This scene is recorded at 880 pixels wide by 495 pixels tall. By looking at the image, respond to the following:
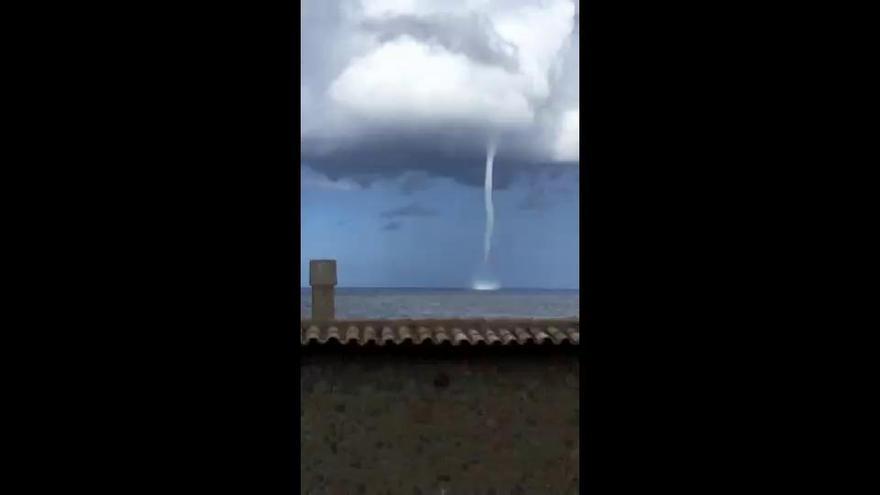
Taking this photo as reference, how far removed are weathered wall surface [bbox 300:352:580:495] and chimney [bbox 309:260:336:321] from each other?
778 millimetres

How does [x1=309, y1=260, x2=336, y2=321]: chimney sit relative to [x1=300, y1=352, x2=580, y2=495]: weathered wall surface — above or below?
above

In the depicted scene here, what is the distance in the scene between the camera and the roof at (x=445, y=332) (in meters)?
6.51

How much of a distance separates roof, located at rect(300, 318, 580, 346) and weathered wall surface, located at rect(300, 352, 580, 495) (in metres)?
0.19

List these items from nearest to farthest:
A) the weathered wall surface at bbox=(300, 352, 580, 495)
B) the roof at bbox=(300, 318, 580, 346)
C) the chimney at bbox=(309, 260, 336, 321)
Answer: the roof at bbox=(300, 318, 580, 346) → the weathered wall surface at bbox=(300, 352, 580, 495) → the chimney at bbox=(309, 260, 336, 321)

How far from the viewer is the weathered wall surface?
6652 millimetres

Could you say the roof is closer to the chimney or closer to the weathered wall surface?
the weathered wall surface

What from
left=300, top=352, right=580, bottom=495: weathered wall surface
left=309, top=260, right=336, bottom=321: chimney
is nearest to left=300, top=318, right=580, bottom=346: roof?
left=300, top=352, right=580, bottom=495: weathered wall surface

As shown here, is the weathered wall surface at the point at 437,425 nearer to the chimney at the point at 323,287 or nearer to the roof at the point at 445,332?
the roof at the point at 445,332

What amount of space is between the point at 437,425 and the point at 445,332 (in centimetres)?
74

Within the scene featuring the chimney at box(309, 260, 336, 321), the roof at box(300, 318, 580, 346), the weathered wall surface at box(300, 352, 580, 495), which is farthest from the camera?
the chimney at box(309, 260, 336, 321)

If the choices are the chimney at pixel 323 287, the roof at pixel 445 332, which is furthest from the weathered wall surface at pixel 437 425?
the chimney at pixel 323 287

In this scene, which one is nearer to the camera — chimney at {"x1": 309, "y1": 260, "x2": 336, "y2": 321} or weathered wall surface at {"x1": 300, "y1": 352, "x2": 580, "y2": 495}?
weathered wall surface at {"x1": 300, "y1": 352, "x2": 580, "y2": 495}
